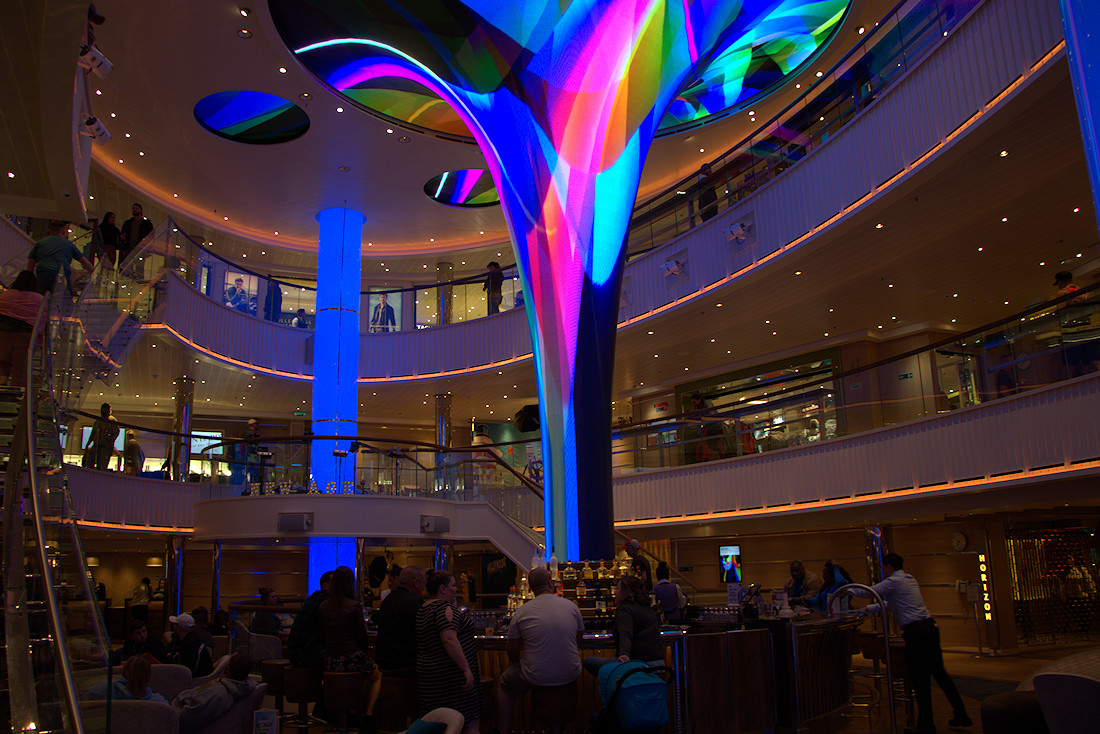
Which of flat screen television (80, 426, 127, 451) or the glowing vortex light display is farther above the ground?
the glowing vortex light display

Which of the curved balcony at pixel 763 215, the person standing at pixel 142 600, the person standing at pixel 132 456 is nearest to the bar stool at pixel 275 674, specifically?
the person standing at pixel 132 456

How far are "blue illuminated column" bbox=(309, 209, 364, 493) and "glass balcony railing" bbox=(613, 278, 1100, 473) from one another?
20.0 ft

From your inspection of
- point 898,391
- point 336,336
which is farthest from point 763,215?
point 336,336

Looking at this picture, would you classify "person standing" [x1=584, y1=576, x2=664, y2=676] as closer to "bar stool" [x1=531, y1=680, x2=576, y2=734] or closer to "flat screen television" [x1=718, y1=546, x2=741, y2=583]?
"bar stool" [x1=531, y1=680, x2=576, y2=734]

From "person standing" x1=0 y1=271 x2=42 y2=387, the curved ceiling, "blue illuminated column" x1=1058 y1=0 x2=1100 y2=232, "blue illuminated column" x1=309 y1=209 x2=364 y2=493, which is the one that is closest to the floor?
"person standing" x1=0 y1=271 x2=42 y2=387

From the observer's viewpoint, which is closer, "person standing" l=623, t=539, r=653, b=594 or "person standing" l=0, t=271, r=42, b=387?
"person standing" l=0, t=271, r=42, b=387

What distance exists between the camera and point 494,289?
20688mm

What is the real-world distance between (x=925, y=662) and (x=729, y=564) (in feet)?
39.4

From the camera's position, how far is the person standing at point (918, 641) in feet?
23.4

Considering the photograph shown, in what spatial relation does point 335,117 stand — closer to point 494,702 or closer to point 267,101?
point 267,101

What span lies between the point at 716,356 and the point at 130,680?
54.3ft

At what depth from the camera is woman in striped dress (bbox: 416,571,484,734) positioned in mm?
5328

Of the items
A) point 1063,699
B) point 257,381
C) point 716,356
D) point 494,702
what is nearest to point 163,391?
point 257,381

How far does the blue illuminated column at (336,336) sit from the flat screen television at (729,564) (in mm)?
8781
